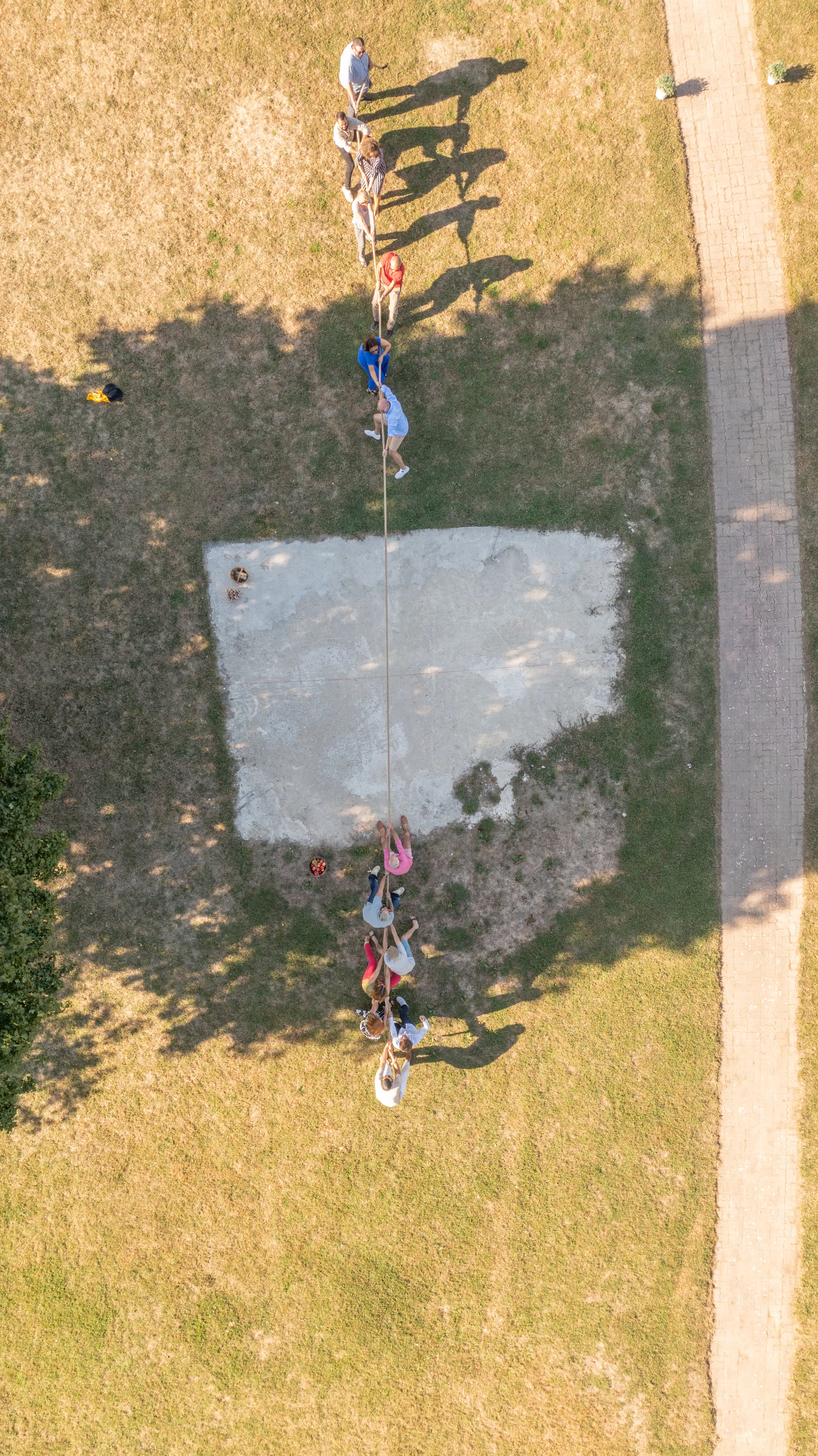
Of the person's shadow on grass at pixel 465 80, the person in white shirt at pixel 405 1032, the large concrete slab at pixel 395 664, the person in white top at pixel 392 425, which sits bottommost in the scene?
the person in white shirt at pixel 405 1032

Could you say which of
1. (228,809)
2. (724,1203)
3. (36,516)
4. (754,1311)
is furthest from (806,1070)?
(36,516)

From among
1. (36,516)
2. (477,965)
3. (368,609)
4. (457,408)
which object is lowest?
(477,965)

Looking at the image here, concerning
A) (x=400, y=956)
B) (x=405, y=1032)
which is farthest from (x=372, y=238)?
(x=405, y=1032)

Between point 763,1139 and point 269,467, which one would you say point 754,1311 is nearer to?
point 763,1139

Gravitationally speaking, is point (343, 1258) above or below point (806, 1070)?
below

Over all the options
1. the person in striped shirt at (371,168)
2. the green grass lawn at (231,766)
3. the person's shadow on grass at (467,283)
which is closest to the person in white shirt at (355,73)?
the green grass lawn at (231,766)

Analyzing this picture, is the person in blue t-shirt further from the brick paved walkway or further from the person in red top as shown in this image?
the brick paved walkway

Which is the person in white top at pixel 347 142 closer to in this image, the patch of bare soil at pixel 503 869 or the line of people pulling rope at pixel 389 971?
the patch of bare soil at pixel 503 869
